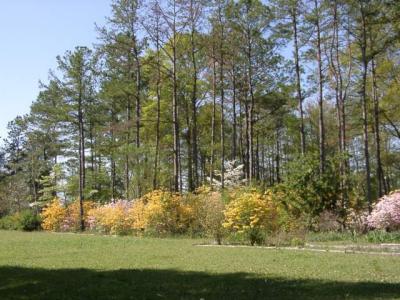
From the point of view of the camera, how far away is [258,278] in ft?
33.8

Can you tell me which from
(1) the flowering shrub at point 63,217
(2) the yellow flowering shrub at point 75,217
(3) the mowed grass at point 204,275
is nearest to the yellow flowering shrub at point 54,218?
(1) the flowering shrub at point 63,217

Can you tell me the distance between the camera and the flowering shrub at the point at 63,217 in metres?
37.4

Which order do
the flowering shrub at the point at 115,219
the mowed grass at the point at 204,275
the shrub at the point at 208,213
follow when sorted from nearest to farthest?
the mowed grass at the point at 204,275 → the shrub at the point at 208,213 → the flowering shrub at the point at 115,219

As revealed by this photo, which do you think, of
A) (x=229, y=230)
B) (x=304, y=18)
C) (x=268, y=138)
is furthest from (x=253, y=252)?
(x=268, y=138)

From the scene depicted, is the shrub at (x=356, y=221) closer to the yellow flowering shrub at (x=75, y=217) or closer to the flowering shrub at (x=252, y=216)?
the flowering shrub at (x=252, y=216)

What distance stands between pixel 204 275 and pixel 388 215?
11.8 m

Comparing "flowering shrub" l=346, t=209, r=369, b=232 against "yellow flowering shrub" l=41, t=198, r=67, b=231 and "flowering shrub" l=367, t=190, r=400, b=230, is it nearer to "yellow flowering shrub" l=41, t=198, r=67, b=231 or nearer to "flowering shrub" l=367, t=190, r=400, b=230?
"flowering shrub" l=367, t=190, r=400, b=230

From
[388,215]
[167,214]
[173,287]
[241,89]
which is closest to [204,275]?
[173,287]

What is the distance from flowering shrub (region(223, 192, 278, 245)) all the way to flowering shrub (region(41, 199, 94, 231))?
1908 cm

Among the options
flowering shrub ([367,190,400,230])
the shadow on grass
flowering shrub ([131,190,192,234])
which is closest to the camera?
the shadow on grass

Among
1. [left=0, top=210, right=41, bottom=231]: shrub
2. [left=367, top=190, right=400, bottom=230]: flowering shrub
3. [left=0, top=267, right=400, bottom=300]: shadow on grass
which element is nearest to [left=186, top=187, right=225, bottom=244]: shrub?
[left=367, top=190, right=400, bottom=230]: flowering shrub

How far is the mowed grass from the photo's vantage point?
8648 mm

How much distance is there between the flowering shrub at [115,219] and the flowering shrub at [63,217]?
533 cm

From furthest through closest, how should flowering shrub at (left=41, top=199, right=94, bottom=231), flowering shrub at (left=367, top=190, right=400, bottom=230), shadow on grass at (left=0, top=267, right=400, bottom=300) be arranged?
1. flowering shrub at (left=41, top=199, right=94, bottom=231)
2. flowering shrub at (left=367, top=190, right=400, bottom=230)
3. shadow on grass at (left=0, top=267, right=400, bottom=300)
